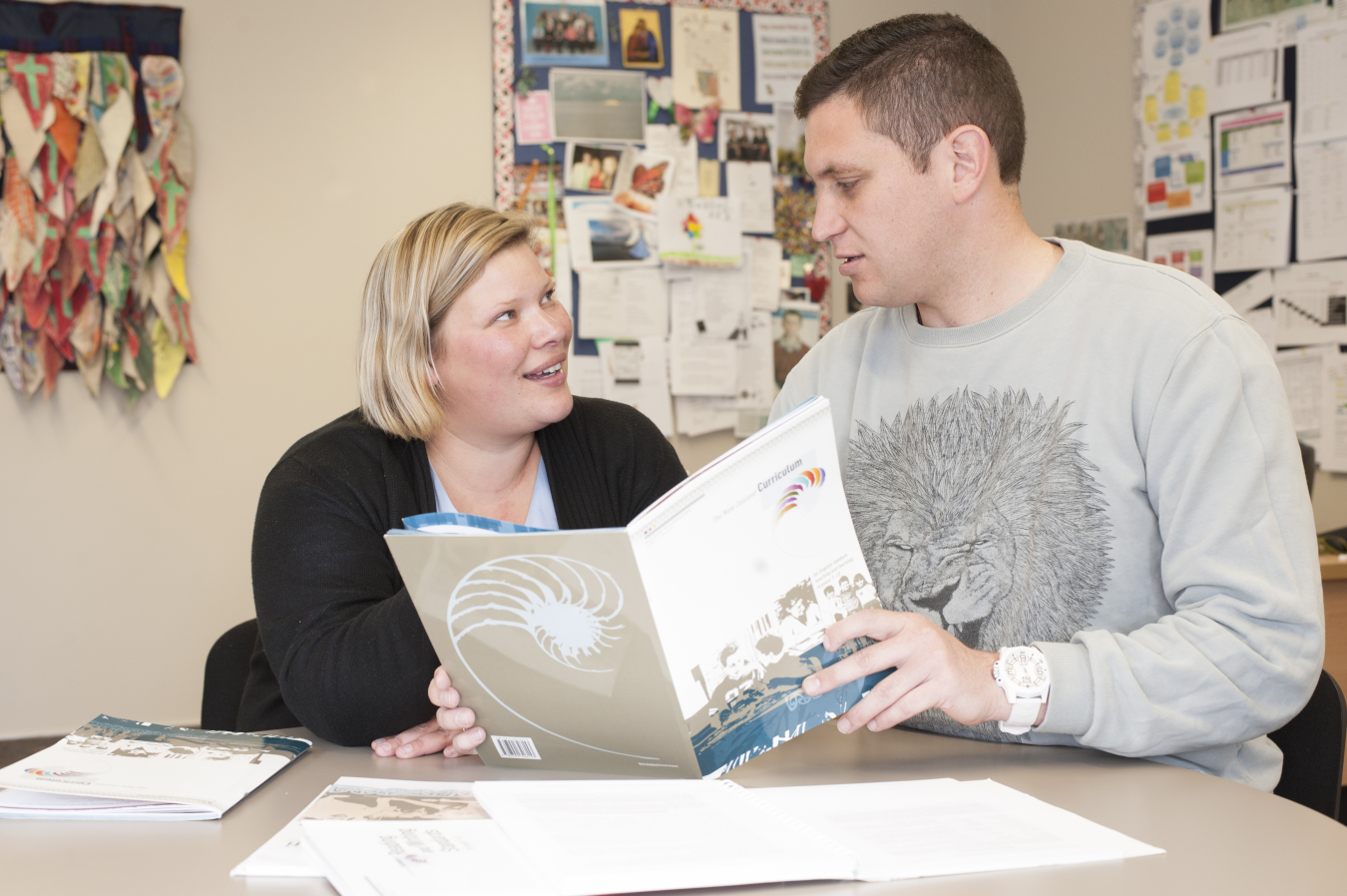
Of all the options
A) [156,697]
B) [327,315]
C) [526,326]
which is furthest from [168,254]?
[526,326]

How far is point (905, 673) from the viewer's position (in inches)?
36.8

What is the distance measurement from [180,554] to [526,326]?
2.06m

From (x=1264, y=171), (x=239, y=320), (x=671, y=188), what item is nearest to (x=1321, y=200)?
(x=1264, y=171)

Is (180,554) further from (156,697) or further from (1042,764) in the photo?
(1042,764)

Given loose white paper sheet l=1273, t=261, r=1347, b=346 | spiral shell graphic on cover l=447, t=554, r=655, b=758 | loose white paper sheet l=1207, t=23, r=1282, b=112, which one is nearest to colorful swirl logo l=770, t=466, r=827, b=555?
spiral shell graphic on cover l=447, t=554, r=655, b=758

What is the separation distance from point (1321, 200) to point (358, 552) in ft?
7.92

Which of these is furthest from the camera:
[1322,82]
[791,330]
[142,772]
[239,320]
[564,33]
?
[791,330]

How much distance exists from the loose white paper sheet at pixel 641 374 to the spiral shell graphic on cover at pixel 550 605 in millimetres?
2491

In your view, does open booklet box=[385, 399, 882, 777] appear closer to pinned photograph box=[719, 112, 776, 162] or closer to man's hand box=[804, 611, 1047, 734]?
man's hand box=[804, 611, 1047, 734]

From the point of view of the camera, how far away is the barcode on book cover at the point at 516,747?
0.99 metres

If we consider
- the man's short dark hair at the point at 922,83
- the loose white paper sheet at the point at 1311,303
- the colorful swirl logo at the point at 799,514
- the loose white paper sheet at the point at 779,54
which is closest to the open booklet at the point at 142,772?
the colorful swirl logo at the point at 799,514

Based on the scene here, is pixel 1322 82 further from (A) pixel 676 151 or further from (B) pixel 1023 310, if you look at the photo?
(B) pixel 1023 310

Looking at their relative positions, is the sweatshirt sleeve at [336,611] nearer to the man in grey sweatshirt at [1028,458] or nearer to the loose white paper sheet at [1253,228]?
the man in grey sweatshirt at [1028,458]

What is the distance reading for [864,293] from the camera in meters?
1.31
